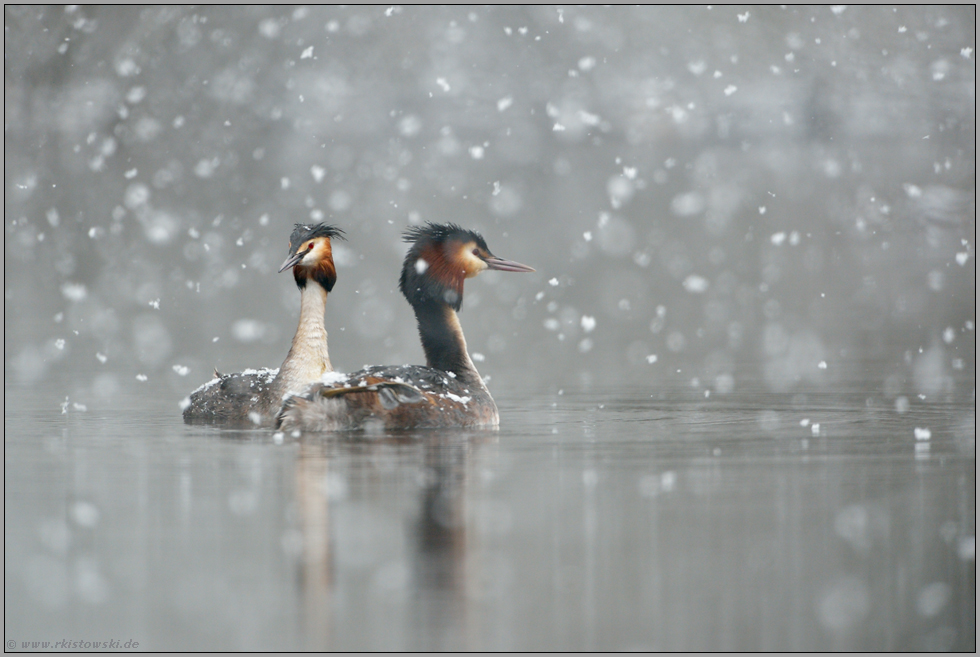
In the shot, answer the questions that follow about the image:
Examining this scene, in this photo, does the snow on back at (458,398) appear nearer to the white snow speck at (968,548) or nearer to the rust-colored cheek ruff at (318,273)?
the rust-colored cheek ruff at (318,273)

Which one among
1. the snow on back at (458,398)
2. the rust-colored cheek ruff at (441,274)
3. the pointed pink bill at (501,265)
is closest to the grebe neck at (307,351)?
the rust-colored cheek ruff at (441,274)

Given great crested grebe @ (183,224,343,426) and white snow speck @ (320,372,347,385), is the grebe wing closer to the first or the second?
white snow speck @ (320,372,347,385)

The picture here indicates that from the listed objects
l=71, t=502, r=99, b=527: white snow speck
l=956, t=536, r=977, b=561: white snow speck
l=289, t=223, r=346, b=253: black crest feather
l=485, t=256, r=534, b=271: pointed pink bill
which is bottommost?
l=956, t=536, r=977, b=561: white snow speck

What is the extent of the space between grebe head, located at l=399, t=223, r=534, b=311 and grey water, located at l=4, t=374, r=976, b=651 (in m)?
1.70

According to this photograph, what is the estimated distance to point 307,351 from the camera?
12891mm

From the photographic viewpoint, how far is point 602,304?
4516cm

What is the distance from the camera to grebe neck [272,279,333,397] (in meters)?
12.7

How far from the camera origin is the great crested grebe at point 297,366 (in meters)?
12.8

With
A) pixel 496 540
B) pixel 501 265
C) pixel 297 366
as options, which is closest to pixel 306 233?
pixel 297 366

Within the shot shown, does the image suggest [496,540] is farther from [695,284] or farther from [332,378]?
[695,284]

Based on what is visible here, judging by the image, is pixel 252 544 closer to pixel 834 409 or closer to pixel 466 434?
pixel 466 434

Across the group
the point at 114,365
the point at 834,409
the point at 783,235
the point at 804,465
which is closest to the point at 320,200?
the point at 783,235

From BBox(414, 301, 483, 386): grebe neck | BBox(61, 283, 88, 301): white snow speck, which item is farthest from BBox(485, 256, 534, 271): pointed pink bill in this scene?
BBox(61, 283, 88, 301): white snow speck

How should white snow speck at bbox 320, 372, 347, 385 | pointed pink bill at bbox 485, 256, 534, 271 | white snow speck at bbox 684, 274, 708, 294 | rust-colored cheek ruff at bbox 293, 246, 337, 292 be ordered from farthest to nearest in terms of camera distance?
white snow speck at bbox 684, 274, 708, 294, pointed pink bill at bbox 485, 256, 534, 271, rust-colored cheek ruff at bbox 293, 246, 337, 292, white snow speck at bbox 320, 372, 347, 385
